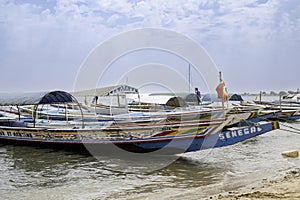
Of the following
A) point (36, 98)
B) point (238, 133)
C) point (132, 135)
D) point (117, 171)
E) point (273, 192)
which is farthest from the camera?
point (36, 98)

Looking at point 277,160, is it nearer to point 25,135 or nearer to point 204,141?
point 204,141

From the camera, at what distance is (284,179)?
7672 millimetres

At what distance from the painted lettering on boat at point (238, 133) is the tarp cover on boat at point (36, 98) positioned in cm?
690

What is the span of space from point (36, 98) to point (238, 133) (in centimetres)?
809

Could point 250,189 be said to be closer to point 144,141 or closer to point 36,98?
point 144,141

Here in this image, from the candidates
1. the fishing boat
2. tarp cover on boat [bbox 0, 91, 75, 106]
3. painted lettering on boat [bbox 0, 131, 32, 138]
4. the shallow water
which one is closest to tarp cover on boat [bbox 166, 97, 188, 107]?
the shallow water

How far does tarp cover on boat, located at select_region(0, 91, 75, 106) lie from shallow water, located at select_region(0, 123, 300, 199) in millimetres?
2073

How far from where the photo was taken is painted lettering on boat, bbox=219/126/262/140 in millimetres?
10344

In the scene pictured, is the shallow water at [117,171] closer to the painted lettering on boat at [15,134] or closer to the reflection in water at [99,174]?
the reflection in water at [99,174]

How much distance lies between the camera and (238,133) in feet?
34.4

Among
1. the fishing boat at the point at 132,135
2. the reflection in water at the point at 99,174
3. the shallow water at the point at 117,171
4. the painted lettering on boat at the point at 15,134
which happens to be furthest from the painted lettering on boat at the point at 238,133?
the painted lettering on boat at the point at 15,134

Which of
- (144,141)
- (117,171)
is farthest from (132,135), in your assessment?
(117,171)

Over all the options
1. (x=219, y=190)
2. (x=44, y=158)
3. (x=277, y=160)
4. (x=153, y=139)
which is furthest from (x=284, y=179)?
(x=44, y=158)

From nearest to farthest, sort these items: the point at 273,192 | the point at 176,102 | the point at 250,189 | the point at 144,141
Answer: the point at 273,192 < the point at 250,189 < the point at 144,141 < the point at 176,102
